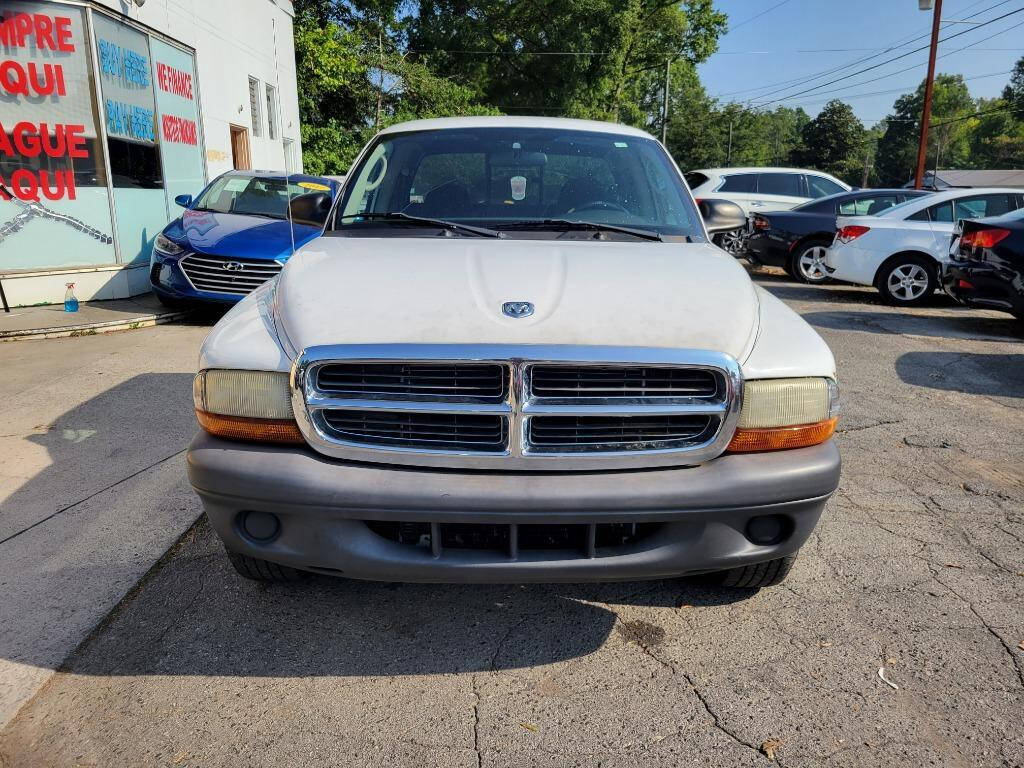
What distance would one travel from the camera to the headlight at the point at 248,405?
2484 mm

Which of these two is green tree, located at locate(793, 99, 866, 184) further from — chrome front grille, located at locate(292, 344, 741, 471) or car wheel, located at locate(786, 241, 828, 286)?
chrome front grille, located at locate(292, 344, 741, 471)

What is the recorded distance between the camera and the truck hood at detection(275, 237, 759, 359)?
2479 mm

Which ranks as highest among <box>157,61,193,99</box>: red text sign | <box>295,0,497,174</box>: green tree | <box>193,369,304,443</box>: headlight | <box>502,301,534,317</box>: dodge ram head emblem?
<box>295,0,497,174</box>: green tree

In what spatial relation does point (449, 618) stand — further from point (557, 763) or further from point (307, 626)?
point (557, 763)

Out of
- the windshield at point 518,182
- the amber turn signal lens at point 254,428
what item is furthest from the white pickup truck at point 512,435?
the windshield at point 518,182

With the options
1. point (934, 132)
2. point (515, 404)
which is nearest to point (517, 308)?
point (515, 404)

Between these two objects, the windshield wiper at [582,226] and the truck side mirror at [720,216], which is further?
the truck side mirror at [720,216]

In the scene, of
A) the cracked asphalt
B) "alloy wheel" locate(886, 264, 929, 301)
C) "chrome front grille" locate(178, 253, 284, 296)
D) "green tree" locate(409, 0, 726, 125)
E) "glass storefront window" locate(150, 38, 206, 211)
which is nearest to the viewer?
the cracked asphalt

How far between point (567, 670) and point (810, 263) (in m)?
11.2

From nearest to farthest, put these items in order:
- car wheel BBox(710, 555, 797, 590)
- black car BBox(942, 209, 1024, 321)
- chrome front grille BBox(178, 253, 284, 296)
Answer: car wheel BBox(710, 555, 797, 590)
black car BBox(942, 209, 1024, 321)
chrome front grille BBox(178, 253, 284, 296)

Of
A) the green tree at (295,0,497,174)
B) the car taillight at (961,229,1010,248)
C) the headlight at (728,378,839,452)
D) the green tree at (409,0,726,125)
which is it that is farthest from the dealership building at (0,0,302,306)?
the green tree at (409,0,726,125)

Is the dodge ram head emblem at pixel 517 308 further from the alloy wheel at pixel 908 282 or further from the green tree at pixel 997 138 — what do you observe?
the green tree at pixel 997 138

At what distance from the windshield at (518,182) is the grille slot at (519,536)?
1.46 metres

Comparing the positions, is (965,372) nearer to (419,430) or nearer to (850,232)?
(850,232)
